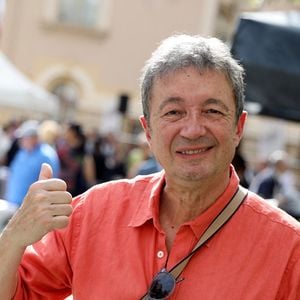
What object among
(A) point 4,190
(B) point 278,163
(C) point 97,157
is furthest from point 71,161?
(B) point 278,163

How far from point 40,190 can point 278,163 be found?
32.1 ft

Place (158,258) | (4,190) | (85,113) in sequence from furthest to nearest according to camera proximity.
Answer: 1. (85,113)
2. (4,190)
3. (158,258)

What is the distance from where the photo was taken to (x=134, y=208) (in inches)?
91.3

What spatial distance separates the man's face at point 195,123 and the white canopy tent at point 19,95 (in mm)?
11193

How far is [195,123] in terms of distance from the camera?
6.89 feet

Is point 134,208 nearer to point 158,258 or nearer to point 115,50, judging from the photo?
point 158,258

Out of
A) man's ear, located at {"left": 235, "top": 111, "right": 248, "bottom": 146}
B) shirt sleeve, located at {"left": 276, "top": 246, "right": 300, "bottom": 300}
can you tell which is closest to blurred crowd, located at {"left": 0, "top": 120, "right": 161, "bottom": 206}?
man's ear, located at {"left": 235, "top": 111, "right": 248, "bottom": 146}

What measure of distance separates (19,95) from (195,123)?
38.0 ft

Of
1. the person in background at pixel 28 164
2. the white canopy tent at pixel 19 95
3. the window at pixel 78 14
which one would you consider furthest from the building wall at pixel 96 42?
the person in background at pixel 28 164

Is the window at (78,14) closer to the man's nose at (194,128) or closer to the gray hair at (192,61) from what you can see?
the gray hair at (192,61)

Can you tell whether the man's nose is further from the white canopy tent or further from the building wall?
the building wall

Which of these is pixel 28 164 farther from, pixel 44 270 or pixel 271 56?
pixel 44 270

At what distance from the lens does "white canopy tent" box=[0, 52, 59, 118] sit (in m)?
13.2

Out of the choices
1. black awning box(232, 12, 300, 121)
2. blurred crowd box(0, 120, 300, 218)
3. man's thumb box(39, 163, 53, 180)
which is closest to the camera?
man's thumb box(39, 163, 53, 180)
